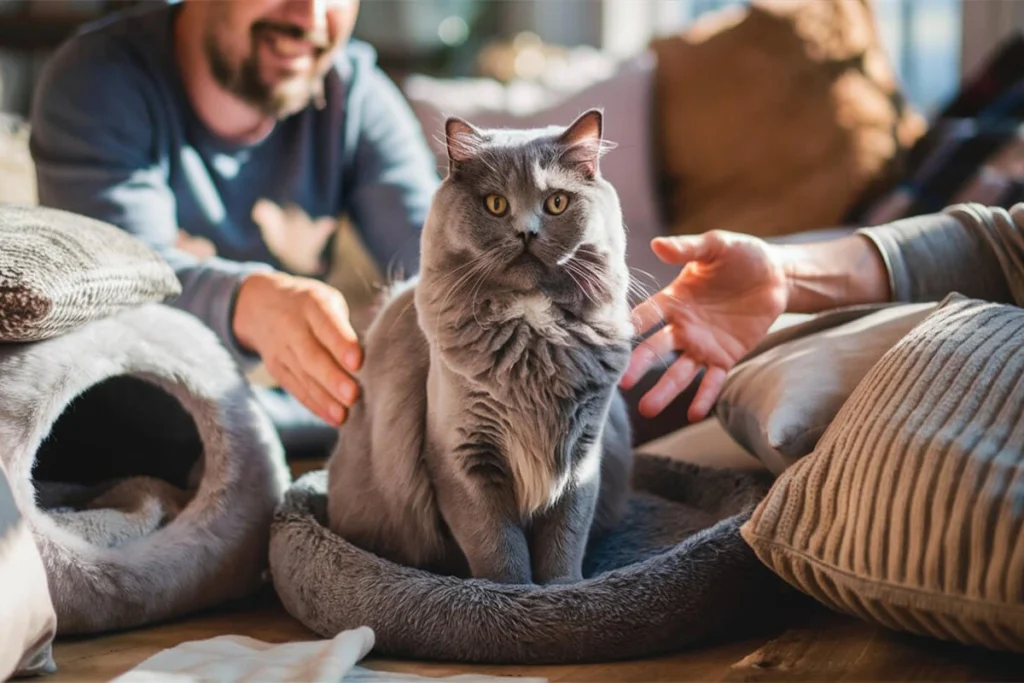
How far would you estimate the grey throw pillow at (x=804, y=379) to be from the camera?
1279 mm

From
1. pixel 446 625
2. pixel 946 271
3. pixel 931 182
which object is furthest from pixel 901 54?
pixel 446 625

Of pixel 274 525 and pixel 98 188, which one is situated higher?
pixel 98 188

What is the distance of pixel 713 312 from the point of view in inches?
61.1

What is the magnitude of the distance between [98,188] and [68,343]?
542mm

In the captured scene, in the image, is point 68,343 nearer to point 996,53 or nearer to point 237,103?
point 237,103

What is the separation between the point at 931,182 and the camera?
252 cm

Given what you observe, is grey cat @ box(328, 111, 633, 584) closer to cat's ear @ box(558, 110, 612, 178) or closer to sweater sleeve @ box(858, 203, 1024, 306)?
cat's ear @ box(558, 110, 612, 178)

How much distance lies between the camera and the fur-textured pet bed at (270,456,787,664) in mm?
1138

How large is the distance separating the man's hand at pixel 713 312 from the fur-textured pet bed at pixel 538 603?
241 millimetres

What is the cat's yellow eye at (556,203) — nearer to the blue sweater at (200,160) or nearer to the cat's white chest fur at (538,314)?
the cat's white chest fur at (538,314)

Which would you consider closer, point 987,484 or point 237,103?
point 987,484

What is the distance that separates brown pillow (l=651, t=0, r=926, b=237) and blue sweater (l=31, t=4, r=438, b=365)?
109 cm

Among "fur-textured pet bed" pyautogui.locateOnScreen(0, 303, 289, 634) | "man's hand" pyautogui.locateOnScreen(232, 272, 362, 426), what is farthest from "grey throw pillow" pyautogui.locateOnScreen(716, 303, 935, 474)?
"fur-textured pet bed" pyautogui.locateOnScreen(0, 303, 289, 634)

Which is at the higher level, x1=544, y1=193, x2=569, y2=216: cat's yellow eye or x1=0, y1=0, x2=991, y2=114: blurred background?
x1=0, y1=0, x2=991, y2=114: blurred background
